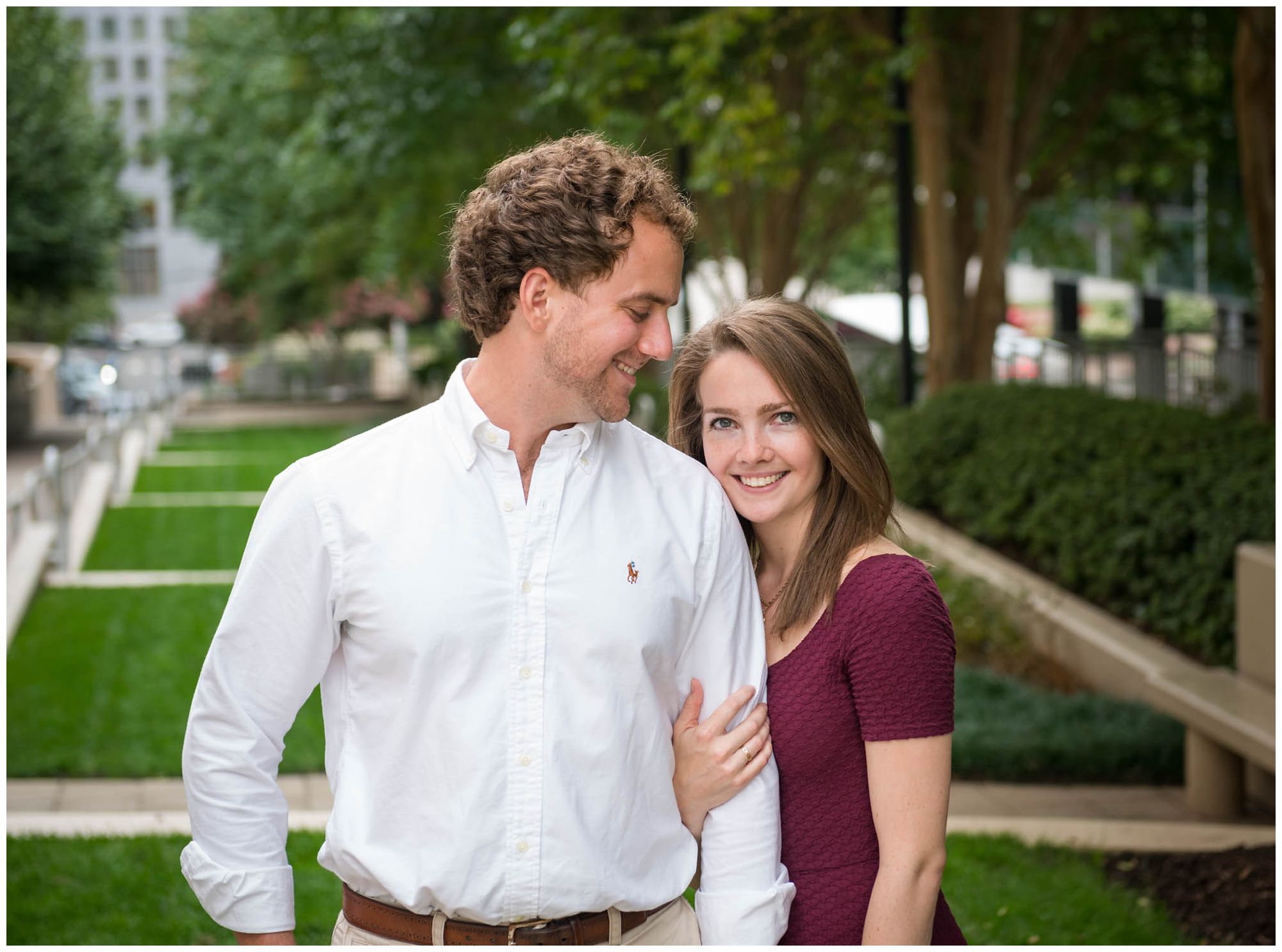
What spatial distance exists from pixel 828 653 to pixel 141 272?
88.9m

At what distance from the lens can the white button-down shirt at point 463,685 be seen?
2.48 meters

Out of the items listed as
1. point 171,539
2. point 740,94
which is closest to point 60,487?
point 171,539

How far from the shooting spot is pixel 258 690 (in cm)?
256

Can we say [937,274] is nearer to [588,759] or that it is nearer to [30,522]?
[30,522]

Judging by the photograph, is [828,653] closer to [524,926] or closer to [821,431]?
[821,431]

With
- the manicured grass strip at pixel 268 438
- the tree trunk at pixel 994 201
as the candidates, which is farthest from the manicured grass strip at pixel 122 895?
the manicured grass strip at pixel 268 438

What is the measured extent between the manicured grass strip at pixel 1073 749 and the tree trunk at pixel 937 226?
7326 mm

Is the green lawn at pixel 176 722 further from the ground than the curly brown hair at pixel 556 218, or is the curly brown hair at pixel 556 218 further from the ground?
the curly brown hair at pixel 556 218

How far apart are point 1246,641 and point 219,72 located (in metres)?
32.4

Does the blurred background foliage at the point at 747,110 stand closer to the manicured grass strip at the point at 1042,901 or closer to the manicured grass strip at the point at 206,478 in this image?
the manicured grass strip at the point at 1042,901

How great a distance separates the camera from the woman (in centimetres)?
262

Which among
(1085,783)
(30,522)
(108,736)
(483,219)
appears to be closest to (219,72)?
(30,522)

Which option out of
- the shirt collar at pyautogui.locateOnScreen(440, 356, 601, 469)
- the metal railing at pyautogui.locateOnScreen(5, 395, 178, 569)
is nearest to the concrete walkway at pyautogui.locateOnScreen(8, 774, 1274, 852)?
the metal railing at pyautogui.locateOnScreen(5, 395, 178, 569)

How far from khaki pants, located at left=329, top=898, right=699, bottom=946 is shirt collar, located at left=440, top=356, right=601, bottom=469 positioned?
2.76ft
